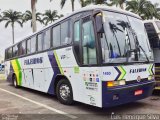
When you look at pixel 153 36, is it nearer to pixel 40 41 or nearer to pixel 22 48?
pixel 40 41

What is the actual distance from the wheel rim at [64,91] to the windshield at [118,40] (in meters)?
2.35

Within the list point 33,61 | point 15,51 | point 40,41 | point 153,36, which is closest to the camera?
point 153,36

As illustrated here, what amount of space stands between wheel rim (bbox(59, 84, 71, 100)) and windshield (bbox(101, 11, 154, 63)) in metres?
2.35

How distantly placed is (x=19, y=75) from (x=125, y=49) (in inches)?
338

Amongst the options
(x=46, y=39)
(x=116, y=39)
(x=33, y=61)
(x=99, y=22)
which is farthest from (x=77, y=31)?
(x=33, y=61)

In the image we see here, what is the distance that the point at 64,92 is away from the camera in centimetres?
875

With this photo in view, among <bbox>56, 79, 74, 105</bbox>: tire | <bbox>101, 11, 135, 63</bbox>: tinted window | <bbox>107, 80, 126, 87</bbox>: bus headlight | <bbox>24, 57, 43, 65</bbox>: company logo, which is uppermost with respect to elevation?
<bbox>101, 11, 135, 63</bbox>: tinted window

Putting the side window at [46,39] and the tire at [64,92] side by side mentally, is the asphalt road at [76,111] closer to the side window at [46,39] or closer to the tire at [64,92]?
the tire at [64,92]

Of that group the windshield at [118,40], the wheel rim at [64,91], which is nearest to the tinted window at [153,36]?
the windshield at [118,40]

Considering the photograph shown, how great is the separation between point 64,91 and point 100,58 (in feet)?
8.35

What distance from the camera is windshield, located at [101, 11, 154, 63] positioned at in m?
6.90

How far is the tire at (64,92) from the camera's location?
8469 millimetres

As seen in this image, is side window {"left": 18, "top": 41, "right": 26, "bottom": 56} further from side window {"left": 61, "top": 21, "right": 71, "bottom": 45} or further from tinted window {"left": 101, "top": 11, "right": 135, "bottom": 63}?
tinted window {"left": 101, "top": 11, "right": 135, "bottom": 63}

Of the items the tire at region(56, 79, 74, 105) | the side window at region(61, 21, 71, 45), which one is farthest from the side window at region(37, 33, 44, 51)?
the tire at region(56, 79, 74, 105)
